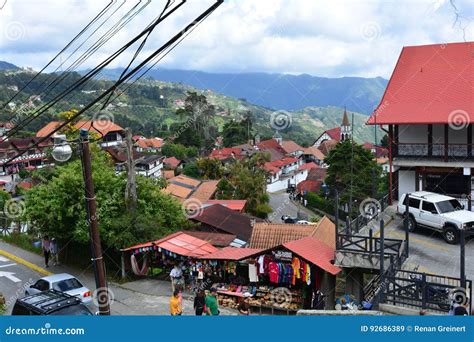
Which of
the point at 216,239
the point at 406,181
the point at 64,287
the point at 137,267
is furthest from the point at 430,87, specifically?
the point at 64,287

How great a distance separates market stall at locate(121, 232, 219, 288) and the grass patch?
10200mm

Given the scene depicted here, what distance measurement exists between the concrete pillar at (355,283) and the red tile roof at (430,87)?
8.04 metres

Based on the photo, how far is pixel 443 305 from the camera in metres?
13.6

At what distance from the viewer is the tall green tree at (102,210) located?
→ 23391 mm

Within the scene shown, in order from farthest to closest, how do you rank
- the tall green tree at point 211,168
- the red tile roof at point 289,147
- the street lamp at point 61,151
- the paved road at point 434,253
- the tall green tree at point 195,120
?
the red tile roof at point 289,147
the tall green tree at point 195,120
the tall green tree at point 211,168
the paved road at point 434,253
the street lamp at point 61,151

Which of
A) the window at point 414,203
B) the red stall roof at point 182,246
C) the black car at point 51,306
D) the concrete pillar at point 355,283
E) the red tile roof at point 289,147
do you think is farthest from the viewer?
the red tile roof at point 289,147

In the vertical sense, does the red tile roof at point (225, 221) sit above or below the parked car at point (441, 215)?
below

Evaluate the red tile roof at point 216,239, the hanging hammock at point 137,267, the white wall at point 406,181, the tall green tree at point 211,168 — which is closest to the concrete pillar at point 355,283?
the white wall at point 406,181

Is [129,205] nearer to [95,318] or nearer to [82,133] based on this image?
[82,133]

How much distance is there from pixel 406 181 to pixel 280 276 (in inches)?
380

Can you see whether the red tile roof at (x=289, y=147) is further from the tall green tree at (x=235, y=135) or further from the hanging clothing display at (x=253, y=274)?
the hanging clothing display at (x=253, y=274)

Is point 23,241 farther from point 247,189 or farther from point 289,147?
point 289,147

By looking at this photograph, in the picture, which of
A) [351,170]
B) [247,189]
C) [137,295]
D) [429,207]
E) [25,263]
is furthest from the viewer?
[247,189]

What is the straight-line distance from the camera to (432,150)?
2311 cm
